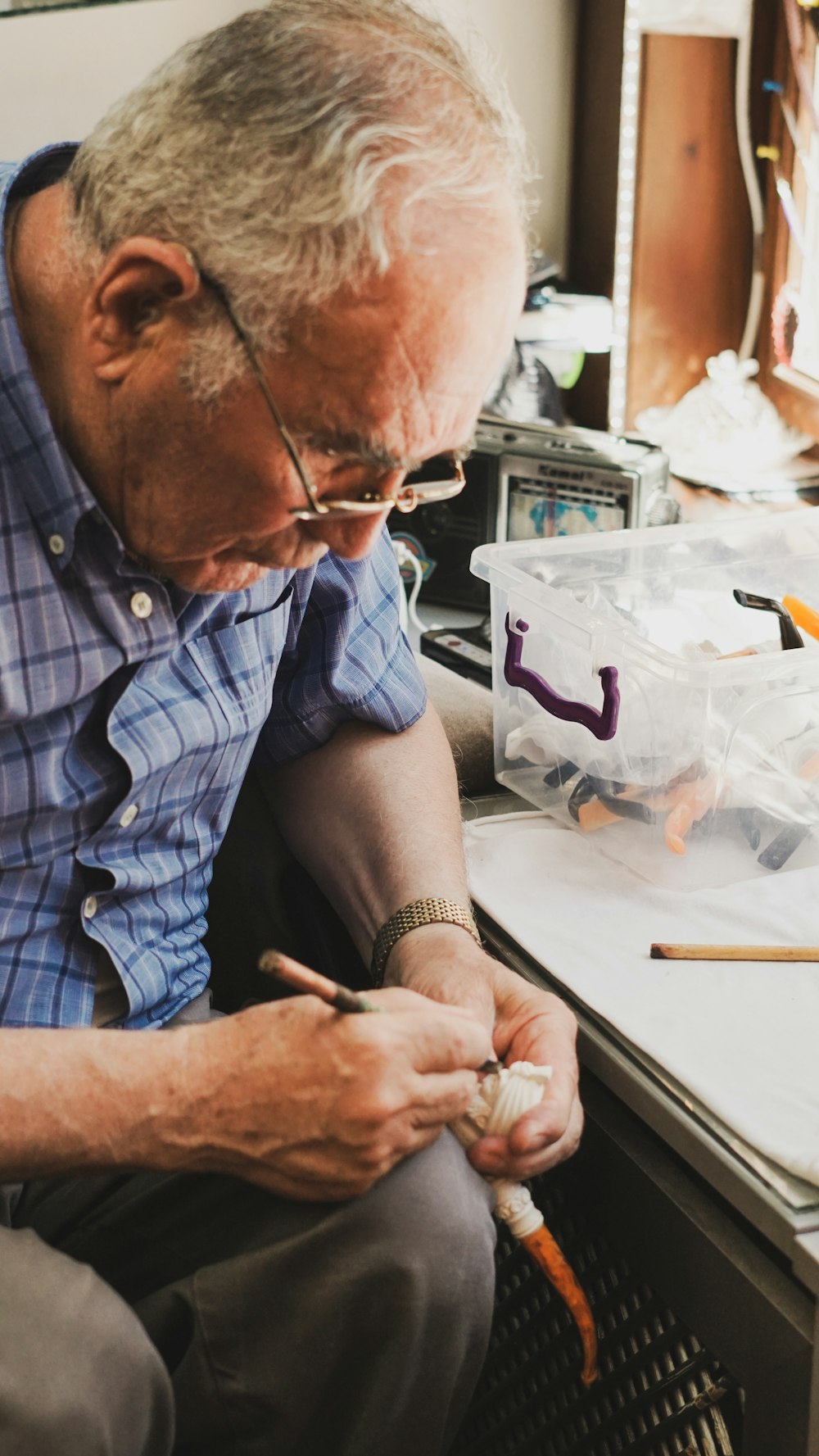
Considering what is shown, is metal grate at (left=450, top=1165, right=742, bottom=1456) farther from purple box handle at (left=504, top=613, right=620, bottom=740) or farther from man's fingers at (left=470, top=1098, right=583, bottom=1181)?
purple box handle at (left=504, top=613, right=620, bottom=740)

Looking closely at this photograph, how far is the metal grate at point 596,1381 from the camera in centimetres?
100

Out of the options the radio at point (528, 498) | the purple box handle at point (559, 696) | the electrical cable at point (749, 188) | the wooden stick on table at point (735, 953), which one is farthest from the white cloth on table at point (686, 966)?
the electrical cable at point (749, 188)

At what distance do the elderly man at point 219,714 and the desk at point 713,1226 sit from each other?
58 mm

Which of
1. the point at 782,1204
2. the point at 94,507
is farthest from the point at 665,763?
the point at 94,507

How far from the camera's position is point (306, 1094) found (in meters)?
0.91

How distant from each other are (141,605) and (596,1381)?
0.70m

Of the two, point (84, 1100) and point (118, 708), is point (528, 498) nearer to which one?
point (118, 708)

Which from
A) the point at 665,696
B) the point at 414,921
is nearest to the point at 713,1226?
the point at 414,921

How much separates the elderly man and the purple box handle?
0.24 m

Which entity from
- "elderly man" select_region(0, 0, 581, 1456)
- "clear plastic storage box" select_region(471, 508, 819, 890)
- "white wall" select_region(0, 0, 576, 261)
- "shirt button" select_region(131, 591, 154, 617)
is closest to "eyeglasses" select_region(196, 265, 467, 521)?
"elderly man" select_region(0, 0, 581, 1456)

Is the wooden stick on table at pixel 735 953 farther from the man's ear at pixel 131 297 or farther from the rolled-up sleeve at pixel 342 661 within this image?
the man's ear at pixel 131 297

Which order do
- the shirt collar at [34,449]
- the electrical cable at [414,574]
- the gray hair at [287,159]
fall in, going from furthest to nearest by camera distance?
the electrical cable at [414,574], the shirt collar at [34,449], the gray hair at [287,159]

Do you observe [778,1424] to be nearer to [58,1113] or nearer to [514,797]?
[58,1113]

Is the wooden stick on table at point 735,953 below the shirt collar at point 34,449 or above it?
below
